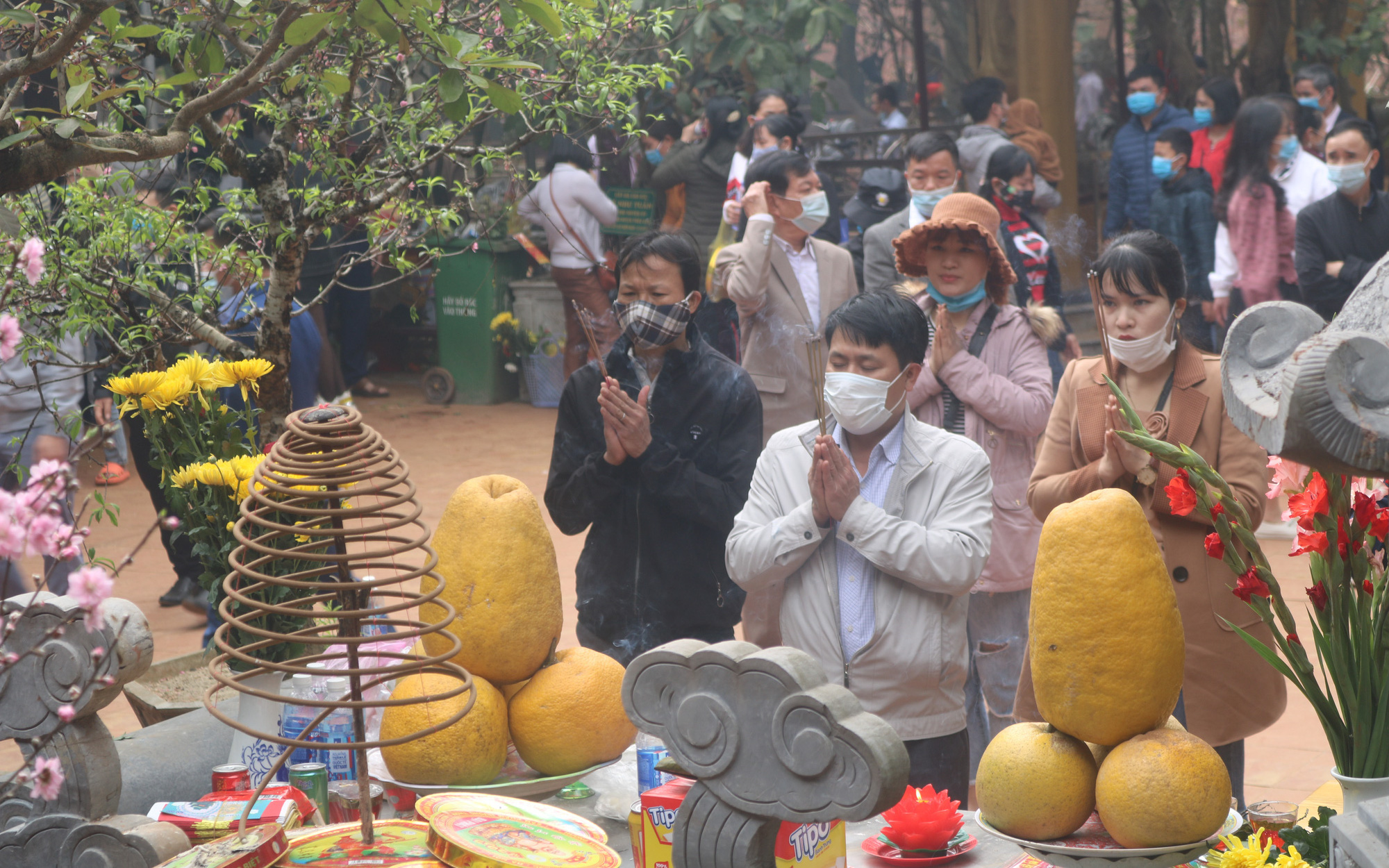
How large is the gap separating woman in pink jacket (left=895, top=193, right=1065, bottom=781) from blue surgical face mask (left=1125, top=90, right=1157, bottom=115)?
231 inches

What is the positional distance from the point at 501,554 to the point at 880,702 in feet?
2.96

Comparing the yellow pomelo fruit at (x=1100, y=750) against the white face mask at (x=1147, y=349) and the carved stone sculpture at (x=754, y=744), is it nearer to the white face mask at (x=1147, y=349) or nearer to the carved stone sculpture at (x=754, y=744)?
the carved stone sculpture at (x=754, y=744)

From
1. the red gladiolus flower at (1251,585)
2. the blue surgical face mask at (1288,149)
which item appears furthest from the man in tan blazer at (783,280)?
the blue surgical face mask at (1288,149)

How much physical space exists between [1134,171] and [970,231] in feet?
18.7

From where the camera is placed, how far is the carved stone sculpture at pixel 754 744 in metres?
1.42

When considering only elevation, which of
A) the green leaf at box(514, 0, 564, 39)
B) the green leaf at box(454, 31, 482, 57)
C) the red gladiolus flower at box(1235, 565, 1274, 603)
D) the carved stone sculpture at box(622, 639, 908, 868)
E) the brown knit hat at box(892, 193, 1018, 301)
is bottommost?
the carved stone sculpture at box(622, 639, 908, 868)

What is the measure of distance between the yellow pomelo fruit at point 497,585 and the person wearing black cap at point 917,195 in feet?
9.77

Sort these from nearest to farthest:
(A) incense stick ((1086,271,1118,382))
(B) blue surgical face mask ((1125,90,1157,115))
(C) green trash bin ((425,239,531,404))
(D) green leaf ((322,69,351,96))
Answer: (D) green leaf ((322,69,351,96))
(A) incense stick ((1086,271,1118,382))
(B) blue surgical face mask ((1125,90,1157,115))
(C) green trash bin ((425,239,531,404))

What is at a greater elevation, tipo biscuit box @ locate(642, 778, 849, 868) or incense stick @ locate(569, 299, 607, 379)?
incense stick @ locate(569, 299, 607, 379)

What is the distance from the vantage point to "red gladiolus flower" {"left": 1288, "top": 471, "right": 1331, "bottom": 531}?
5.35 feet

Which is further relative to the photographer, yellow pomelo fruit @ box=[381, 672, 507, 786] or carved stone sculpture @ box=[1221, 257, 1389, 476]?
yellow pomelo fruit @ box=[381, 672, 507, 786]

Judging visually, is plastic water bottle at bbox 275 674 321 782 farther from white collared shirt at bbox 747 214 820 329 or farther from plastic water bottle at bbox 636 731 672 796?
white collared shirt at bbox 747 214 820 329

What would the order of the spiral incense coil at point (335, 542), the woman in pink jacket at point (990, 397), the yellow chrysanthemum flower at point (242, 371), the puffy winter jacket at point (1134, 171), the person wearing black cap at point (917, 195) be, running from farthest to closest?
1. the puffy winter jacket at point (1134, 171)
2. the person wearing black cap at point (917, 195)
3. the woman in pink jacket at point (990, 397)
4. the yellow chrysanthemum flower at point (242, 371)
5. the spiral incense coil at point (335, 542)

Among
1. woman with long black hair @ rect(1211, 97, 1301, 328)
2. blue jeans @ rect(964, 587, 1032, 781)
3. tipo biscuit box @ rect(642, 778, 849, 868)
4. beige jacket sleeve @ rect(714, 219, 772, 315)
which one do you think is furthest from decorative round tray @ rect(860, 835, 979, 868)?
woman with long black hair @ rect(1211, 97, 1301, 328)
